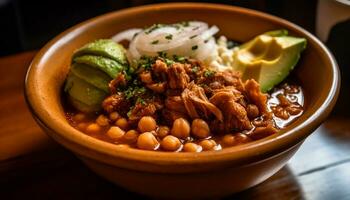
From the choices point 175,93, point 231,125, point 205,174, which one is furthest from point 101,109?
point 205,174

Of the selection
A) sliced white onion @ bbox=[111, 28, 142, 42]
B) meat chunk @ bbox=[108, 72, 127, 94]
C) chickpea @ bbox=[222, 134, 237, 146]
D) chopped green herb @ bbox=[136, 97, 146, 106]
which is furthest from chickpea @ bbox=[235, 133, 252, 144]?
sliced white onion @ bbox=[111, 28, 142, 42]

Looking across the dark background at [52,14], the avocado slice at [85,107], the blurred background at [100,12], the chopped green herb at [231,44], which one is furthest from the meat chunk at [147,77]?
the dark background at [52,14]

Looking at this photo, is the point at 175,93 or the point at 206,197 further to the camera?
the point at 175,93

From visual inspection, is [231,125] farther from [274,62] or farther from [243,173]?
[274,62]

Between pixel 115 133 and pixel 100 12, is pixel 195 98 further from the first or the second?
pixel 100 12

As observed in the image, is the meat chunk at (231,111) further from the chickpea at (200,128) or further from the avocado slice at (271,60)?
the avocado slice at (271,60)
